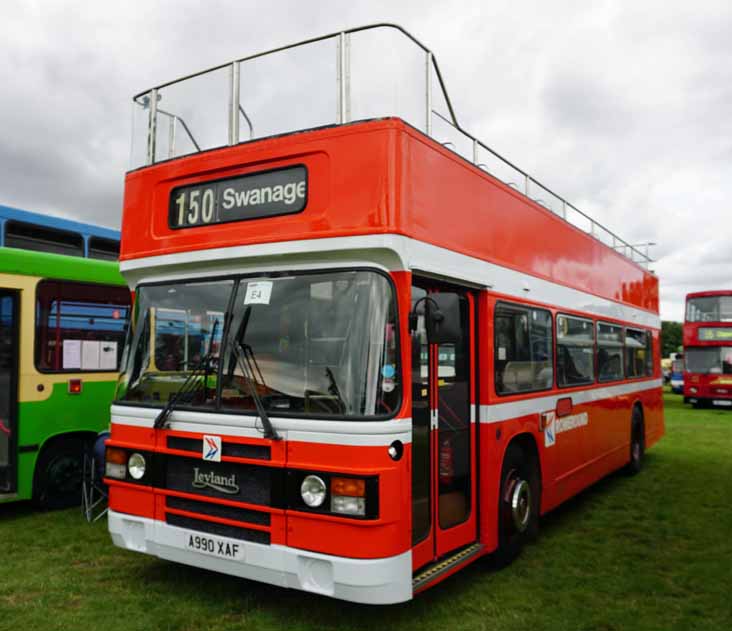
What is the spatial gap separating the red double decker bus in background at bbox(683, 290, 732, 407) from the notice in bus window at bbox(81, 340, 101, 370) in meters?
24.4

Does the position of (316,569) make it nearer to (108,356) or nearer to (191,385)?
(191,385)

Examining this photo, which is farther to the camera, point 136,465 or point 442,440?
point 442,440

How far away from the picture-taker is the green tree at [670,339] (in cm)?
8749

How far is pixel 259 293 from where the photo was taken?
4.73 metres

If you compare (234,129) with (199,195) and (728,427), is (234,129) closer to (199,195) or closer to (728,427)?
(199,195)

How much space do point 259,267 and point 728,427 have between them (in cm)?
1725

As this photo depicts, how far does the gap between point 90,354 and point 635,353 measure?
7.64 m

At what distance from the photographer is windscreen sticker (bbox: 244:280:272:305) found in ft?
15.4

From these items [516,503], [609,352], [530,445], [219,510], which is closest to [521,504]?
[516,503]

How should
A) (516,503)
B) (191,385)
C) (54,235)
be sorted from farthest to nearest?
(54,235)
(516,503)
(191,385)

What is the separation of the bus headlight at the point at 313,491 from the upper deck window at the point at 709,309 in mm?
26690

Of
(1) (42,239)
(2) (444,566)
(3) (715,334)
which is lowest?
(2) (444,566)

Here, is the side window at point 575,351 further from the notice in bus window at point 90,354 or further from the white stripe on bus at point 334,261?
the notice in bus window at point 90,354

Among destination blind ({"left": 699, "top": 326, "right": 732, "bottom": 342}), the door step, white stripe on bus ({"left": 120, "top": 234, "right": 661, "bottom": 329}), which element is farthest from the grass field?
destination blind ({"left": 699, "top": 326, "right": 732, "bottom": 342})
